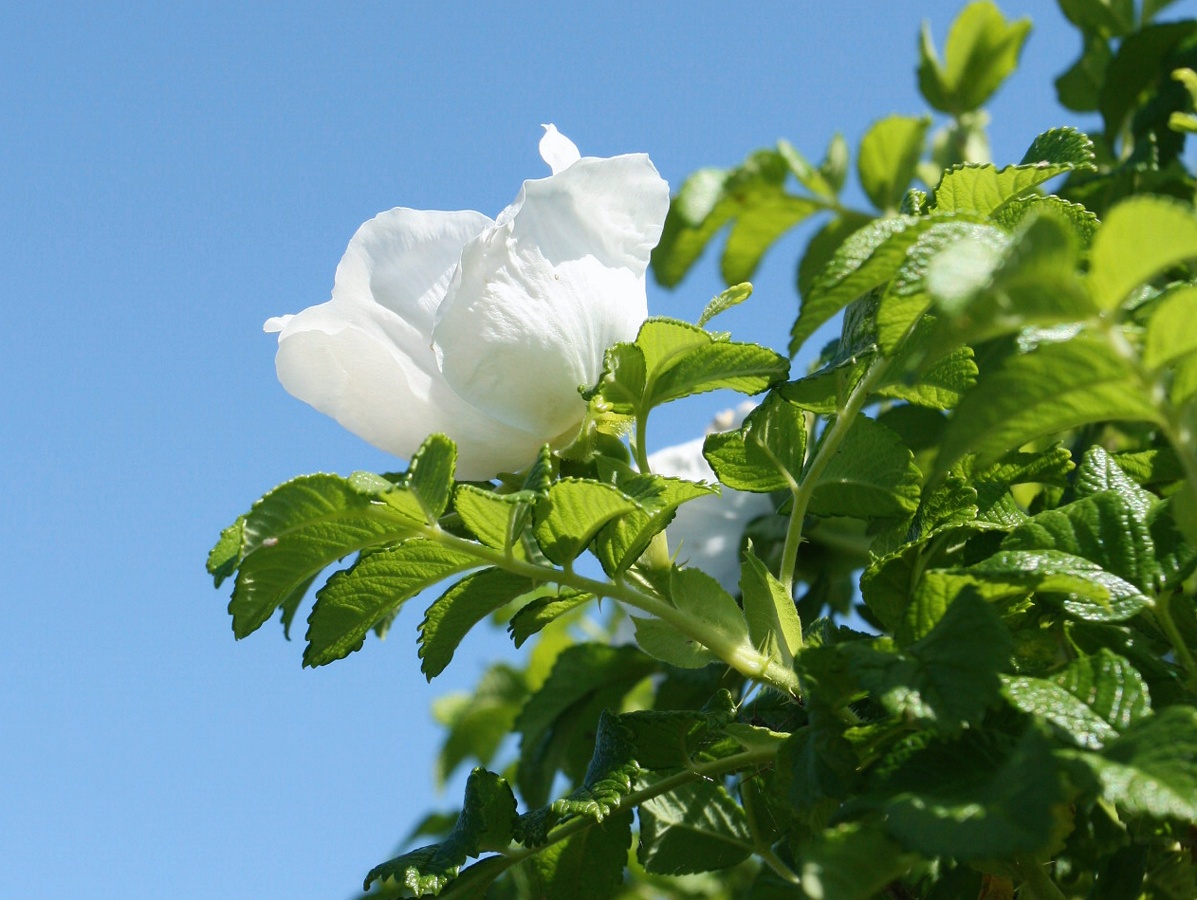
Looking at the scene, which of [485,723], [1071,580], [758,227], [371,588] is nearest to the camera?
[1071,580]

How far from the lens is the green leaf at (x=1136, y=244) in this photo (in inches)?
15.7

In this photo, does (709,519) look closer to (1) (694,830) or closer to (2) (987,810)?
(1) (694,830)

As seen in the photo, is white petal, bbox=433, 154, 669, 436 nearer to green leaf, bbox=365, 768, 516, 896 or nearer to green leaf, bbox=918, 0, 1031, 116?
green leaf, bbox=365, 768, 516, 896

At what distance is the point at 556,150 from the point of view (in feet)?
2.47

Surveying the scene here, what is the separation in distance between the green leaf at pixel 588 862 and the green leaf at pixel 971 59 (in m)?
1.01

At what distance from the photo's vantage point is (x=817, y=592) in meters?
1.25

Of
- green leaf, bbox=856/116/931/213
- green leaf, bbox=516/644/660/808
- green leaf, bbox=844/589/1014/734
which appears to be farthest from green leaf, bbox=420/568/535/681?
green leaf, bbox=856/116/931/213

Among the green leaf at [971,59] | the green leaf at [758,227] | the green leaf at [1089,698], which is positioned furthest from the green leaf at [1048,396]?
the green leaf at [971,59]

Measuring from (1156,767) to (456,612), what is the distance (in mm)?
372

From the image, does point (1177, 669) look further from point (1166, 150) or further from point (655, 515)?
point (1166, 150)

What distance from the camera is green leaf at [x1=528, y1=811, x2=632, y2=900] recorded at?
73cm

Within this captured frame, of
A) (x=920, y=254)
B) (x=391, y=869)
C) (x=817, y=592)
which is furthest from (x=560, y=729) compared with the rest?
(x=920, y=254)

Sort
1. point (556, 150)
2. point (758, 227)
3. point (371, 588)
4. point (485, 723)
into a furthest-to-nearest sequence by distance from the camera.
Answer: point (485, 723)
point (758, 227)
point (556, 150)
point (371, 588)

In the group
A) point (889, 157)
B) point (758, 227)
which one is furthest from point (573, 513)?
point (889, 157)
